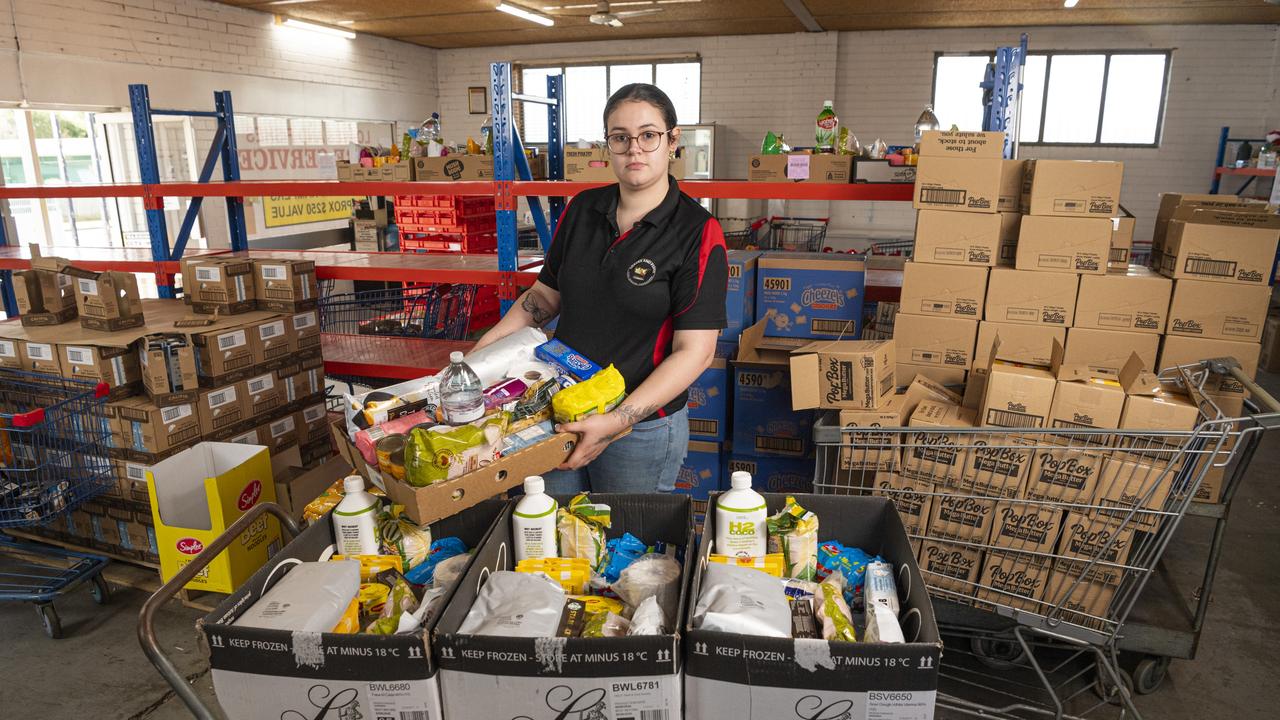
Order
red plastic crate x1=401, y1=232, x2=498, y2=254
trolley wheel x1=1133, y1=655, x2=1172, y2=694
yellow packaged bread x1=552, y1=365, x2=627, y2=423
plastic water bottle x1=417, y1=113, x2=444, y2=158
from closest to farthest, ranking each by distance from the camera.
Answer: yellow packaged bread x1=552, y1=365, x2=627, y2=423 → trolley wheel x1=1133, y1=655, x2=1172, y2=694 → plastic water bottle x1=417, y1=113, x2=444, y2=158 → red plastic crate x1=401, y1=232, x2=498, y2=254

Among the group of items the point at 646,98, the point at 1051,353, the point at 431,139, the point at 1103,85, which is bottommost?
the point at 1051,353

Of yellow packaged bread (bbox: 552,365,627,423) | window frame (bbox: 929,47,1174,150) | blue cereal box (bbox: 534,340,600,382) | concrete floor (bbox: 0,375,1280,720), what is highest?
window frame (bbox: 929,47,1174,150)

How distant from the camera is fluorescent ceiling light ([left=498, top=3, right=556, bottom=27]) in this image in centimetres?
904

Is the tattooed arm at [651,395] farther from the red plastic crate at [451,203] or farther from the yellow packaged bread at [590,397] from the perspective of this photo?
the red plastic crate at [451,203]

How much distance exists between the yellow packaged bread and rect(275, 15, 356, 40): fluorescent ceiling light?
10.3 metres

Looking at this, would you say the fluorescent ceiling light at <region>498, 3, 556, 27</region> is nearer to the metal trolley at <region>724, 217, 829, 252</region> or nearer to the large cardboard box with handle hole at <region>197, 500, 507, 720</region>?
the metal trolley at <region>724, 217, 829, 252</region>

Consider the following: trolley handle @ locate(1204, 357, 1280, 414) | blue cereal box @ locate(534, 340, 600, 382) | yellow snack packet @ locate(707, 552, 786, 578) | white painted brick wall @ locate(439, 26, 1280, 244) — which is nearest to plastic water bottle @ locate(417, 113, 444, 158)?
blue cereal box @ locate(534, 340, 600, 382)

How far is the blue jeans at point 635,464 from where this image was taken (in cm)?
211

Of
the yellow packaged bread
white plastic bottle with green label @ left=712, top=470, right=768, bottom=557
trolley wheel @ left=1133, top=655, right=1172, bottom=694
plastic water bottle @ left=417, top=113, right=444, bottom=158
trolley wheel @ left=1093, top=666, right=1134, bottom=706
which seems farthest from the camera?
plastic water bottle @ left=417, top=113, right=444, bottom=158

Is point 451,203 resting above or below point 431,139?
below

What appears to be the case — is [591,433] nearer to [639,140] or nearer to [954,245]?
[639,140]

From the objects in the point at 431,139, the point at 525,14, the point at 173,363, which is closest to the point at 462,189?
the point at 431,139

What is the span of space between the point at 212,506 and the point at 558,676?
8.42 feet

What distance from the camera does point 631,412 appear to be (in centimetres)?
192
